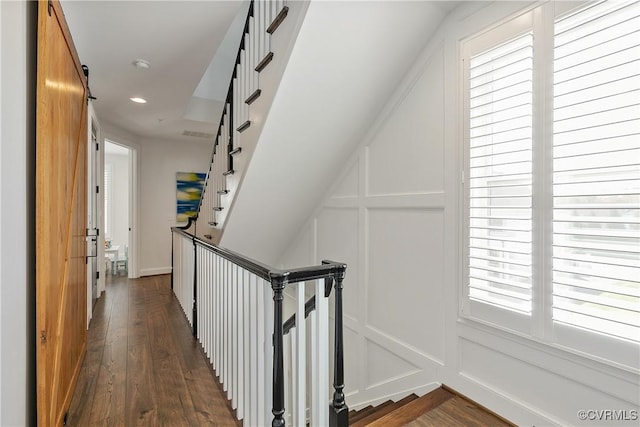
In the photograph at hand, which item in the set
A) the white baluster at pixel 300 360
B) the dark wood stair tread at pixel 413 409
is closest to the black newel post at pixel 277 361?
the white baluster at pixel 300 360

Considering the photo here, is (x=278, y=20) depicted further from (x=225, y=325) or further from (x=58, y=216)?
(x=225, y=325)

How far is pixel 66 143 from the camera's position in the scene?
5.74 ft

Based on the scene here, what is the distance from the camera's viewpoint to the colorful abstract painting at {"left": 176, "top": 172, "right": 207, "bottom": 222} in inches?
239

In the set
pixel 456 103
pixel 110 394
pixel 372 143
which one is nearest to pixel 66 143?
pixel 110 394

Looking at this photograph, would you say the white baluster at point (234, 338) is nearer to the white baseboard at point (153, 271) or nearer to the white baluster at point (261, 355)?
the white baluster at point (261, 355)

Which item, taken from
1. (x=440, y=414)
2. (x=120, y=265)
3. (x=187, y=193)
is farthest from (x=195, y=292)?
(x=120, y=265)

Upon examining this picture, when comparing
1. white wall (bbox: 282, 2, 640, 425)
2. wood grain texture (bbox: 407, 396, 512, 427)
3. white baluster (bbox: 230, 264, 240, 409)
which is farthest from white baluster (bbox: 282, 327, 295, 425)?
white wall (bbox: 282, 2, 640, 425)

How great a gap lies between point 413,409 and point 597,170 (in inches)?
61.9

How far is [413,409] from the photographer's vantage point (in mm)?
1896

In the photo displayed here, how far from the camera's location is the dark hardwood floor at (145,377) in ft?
5.91

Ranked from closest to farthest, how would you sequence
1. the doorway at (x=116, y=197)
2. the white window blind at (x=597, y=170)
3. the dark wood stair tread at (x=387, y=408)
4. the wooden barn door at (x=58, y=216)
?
the wooden barn door at (x=58, y=216) < the white window blind at (x=597, y=170) < the dark wood stair tread at (x=387, y=408) < the doorway at (x=116, y=197)

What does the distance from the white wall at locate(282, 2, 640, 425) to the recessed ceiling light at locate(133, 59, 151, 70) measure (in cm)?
210

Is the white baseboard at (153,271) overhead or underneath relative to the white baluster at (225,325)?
underneath

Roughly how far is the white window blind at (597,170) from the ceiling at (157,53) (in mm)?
2125
